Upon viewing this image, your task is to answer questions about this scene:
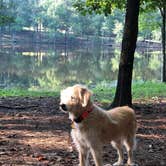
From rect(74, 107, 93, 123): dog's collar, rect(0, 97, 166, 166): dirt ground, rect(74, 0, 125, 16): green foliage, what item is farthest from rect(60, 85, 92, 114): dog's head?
rect(74, 0, 125, 16): green foliage

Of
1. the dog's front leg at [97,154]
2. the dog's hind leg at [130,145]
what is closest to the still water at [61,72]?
the dog's hind leg at [130,145]

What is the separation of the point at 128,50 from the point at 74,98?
20.3 feet

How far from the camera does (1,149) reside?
708 centimetres

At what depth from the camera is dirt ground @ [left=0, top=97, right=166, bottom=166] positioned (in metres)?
6.59

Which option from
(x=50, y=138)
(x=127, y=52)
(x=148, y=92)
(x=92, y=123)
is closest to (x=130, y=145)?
(x=92, y=123)

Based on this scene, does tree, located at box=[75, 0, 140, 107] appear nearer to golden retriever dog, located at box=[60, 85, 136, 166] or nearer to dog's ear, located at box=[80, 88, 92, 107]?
golden retriever dog, located at box=[60, 85, 136, 166]

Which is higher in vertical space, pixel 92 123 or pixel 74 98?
pixel 74 98

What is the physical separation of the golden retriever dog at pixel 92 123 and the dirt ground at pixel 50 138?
2.30 feet

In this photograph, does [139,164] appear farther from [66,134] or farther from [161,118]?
[161,118]

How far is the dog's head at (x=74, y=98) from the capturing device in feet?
16.8

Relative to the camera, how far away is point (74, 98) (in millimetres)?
5164

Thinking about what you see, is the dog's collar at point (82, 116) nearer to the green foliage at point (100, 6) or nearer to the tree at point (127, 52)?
the tree at point (127, 52)

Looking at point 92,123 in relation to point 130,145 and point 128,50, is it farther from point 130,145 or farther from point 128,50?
point 128,50

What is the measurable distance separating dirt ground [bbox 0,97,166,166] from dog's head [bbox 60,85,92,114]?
4.59 feet
